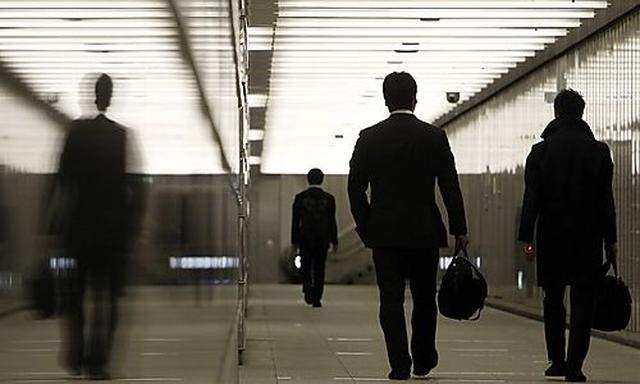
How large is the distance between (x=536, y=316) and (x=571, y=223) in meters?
10.5

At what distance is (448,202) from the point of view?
8.31 meters

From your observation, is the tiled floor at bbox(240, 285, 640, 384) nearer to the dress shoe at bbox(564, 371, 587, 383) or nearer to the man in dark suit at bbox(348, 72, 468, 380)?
the dress shoe at bbox(564, 371, 587, 383)

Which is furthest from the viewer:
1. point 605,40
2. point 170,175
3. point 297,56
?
point 297,56

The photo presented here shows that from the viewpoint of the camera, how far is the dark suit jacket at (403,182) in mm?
8164

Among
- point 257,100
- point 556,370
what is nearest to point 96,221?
point 556,370

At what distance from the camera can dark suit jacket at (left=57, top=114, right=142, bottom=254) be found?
3.08 feet

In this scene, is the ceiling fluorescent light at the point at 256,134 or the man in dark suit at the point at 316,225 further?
the ceiling fluorescent light at the point at 256,134

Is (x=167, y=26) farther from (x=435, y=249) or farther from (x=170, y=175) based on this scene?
(x=435, y=249)

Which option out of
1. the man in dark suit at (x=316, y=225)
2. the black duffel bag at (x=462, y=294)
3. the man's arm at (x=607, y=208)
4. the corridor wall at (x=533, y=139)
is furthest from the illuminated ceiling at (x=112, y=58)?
the man in dark suit at (x=316, y=225)

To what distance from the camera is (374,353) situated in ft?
37.9

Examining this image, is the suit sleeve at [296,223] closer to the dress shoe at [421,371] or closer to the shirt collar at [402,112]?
the shirt collar at [402,112]

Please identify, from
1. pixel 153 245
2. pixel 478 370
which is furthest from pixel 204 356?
pixel 478 370

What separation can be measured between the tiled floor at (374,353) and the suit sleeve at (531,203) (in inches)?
37.4

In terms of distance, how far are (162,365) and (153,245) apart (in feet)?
0.67
